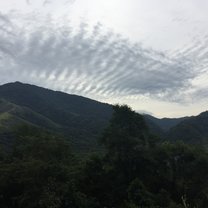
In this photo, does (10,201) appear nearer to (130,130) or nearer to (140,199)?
(140,199)

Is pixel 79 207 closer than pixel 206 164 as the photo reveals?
Yes

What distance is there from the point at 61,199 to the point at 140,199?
9.12m

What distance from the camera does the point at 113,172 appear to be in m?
42.9

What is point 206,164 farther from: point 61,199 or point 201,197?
point 61,199

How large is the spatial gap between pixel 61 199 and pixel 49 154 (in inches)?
350

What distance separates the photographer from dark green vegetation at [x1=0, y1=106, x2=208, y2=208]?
3167cm

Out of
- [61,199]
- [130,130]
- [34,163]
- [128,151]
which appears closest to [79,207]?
[61,199]

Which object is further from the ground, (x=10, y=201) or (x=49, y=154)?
(x=49, y=154)

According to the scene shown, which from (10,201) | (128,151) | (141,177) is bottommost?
(10,201)

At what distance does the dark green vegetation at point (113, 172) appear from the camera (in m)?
31.7

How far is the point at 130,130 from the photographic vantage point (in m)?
47.6

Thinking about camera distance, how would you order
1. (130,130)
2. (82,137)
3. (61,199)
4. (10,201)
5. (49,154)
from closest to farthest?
(61,199)
(10,201)
(49,154)
(130,130)
(82,137)

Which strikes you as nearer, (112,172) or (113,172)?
(112,172)

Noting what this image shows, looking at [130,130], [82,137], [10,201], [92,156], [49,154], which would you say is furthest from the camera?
[82,137]
